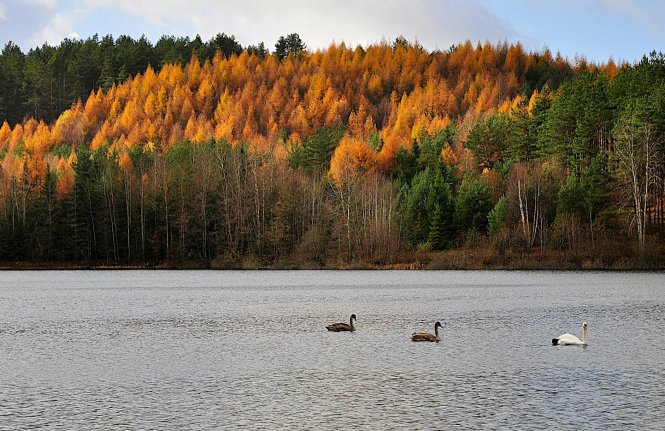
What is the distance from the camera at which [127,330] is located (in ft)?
125

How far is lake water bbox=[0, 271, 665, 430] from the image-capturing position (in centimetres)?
2053

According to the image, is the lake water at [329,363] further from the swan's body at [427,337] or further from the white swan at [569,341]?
the white swan at [569,341]

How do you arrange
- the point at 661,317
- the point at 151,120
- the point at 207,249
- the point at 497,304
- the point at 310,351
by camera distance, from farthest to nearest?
the point at 151,120
the point at 207,249
the point at 497,304
the point at 661,317
the point at 310,351

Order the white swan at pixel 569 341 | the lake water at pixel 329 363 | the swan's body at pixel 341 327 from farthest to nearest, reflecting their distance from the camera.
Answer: the swan's body at pixel 341 327, the white swan at pixel 569 341, the lake water at pixel 329 363

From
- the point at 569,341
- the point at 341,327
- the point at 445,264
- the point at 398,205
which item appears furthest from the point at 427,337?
the point at 398,205

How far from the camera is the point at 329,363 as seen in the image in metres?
28.4

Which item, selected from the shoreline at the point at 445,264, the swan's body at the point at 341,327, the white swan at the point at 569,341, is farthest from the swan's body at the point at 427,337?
the shoreline at the point at 445,264

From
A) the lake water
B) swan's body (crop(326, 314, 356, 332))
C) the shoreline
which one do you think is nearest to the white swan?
the lake water

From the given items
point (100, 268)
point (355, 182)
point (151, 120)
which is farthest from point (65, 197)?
point (151, 120)

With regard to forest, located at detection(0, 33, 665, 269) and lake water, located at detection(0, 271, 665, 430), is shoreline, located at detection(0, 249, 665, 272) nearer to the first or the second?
forest, located at detection(0, 33, 665, 269)

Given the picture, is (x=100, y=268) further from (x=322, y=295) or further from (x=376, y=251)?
(x=322, y=295)

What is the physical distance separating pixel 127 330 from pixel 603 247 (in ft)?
202

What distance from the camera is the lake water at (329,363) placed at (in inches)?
808

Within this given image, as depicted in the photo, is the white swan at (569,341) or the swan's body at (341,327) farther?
the swan's body at (341,327)
